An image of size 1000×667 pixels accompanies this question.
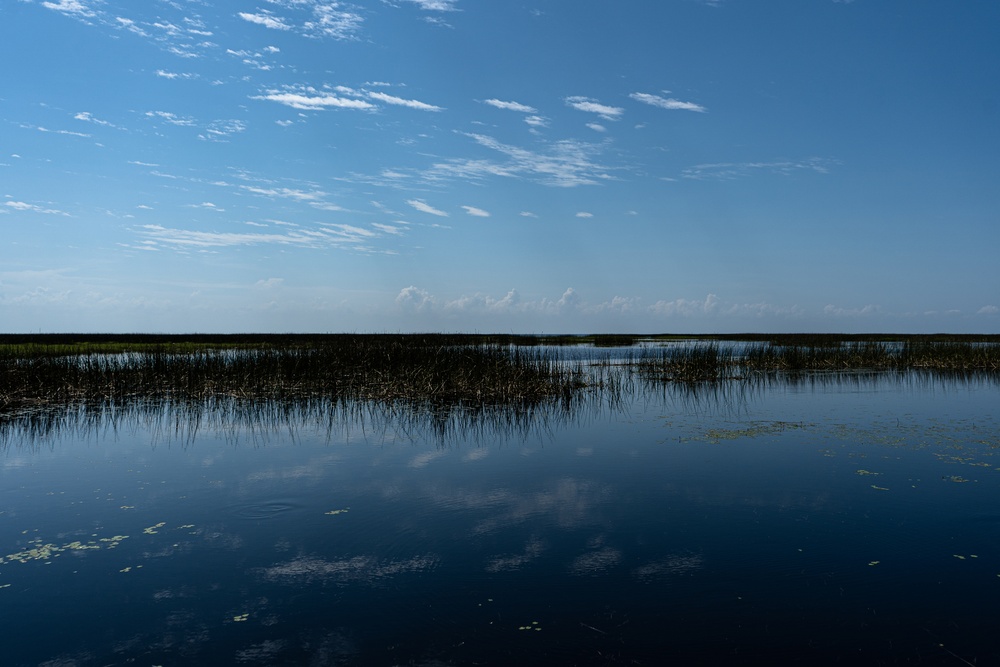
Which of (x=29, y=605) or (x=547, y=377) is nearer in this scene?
(x=29, y=605)

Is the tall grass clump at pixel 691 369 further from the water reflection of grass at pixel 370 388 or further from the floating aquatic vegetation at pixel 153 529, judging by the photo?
the floating aquatic vegetation at pixel 153 529

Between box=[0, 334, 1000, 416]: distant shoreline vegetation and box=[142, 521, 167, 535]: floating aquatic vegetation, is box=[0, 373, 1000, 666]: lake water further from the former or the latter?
box=[0, 334, 1000, 416]: distant shoreline vegetation

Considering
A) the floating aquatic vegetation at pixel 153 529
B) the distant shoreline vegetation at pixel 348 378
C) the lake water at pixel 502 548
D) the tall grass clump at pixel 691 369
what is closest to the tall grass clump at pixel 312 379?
the distant shoreline vegetation at pixel 348 378

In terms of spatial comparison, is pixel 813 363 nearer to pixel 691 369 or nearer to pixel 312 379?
pixel 691 369

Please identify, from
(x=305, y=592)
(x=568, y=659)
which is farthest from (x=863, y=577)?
(x=305, y=592)

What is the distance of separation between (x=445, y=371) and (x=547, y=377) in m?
2.96

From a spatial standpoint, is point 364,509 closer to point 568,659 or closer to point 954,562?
point 568,659

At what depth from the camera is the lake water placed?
13.2 ft

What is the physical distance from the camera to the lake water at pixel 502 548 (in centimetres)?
402

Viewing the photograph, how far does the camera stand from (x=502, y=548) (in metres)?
5.70

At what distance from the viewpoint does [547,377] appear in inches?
704

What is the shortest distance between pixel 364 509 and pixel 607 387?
1178 cm

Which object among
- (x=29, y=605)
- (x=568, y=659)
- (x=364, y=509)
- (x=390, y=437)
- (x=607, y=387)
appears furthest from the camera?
(x=607, y=387)

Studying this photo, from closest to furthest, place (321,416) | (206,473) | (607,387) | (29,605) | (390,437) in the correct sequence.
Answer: (29,605) → (206,473) → (390,437) → (321,416) → (607,387)
